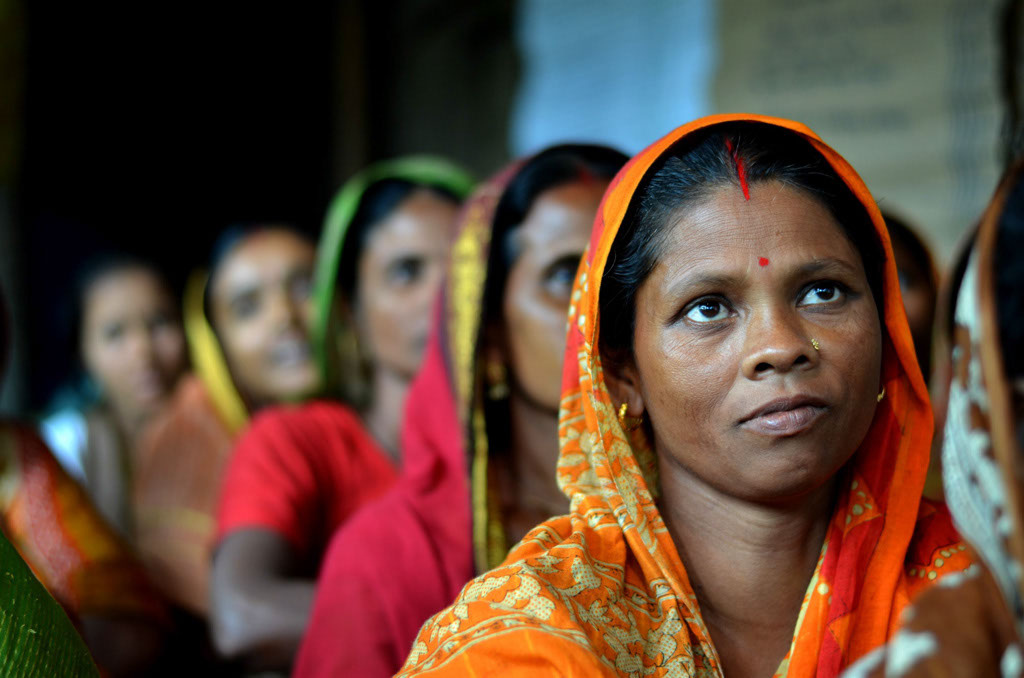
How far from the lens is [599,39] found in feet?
15.9

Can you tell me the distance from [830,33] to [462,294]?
2.22m

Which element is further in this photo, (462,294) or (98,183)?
(98,183)

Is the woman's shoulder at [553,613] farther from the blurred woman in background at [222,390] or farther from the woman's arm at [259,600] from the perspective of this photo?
the blurred woman in background at [222,390]

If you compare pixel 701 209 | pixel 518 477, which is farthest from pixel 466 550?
pixel 701 209

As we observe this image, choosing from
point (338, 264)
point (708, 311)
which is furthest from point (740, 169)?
point (338, 264)

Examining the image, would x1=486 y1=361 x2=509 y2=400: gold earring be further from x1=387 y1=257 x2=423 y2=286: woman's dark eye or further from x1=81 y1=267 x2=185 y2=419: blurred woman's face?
x1=81 y1=267 x2=185 y2=419: blurred woman's face

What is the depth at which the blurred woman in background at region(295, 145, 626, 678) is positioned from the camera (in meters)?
2.26

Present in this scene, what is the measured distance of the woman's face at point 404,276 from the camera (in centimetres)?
340

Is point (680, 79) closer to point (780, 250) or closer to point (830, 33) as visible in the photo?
point (830, 33)

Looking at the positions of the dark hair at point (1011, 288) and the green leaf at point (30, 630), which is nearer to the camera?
the dark hair at point (1011, 288)

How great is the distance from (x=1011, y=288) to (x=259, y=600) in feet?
7.36

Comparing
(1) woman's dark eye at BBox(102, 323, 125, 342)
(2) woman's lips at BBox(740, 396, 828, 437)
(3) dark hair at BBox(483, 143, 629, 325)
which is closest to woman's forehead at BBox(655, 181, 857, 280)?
(2) woman's lips at BBox(740, 396, 828, 437)

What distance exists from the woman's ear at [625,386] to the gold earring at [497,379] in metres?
0.86

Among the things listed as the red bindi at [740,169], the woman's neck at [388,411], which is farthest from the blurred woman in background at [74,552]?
the red bindi at [740,169]
